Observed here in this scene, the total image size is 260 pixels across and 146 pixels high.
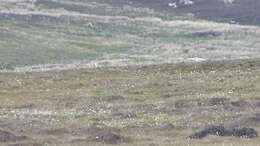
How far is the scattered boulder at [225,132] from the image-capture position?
34044mm

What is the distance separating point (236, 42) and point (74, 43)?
24.6 m

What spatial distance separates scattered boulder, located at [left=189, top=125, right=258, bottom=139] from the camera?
34.0 meters

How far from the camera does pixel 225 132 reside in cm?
3475

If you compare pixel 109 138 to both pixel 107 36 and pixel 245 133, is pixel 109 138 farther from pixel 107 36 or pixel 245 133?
pixel 107 36

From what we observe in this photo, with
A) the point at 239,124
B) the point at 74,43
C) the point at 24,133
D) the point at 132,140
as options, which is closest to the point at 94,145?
the point at 132,140

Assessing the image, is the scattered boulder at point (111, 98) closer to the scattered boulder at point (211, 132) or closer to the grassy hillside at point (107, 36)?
the scattered boulder at point (211, 132)

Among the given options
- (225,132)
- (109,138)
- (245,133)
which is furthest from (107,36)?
(245,133)

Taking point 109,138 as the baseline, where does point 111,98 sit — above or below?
below

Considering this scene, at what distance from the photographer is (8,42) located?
347 feet

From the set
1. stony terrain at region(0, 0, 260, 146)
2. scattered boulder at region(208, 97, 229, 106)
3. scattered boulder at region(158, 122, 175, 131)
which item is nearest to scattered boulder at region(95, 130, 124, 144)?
stony terrain at region(0, 0, 260, 146)

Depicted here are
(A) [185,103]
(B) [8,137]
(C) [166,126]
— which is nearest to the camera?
(B) [8,137]

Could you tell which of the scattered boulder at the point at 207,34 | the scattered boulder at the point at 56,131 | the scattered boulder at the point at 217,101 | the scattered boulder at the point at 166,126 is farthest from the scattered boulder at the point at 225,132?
the scattered boulder at the point at 207,34

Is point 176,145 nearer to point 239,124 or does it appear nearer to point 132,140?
point 132,140

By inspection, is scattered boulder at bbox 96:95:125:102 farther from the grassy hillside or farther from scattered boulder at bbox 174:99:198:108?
the grassy hillside
